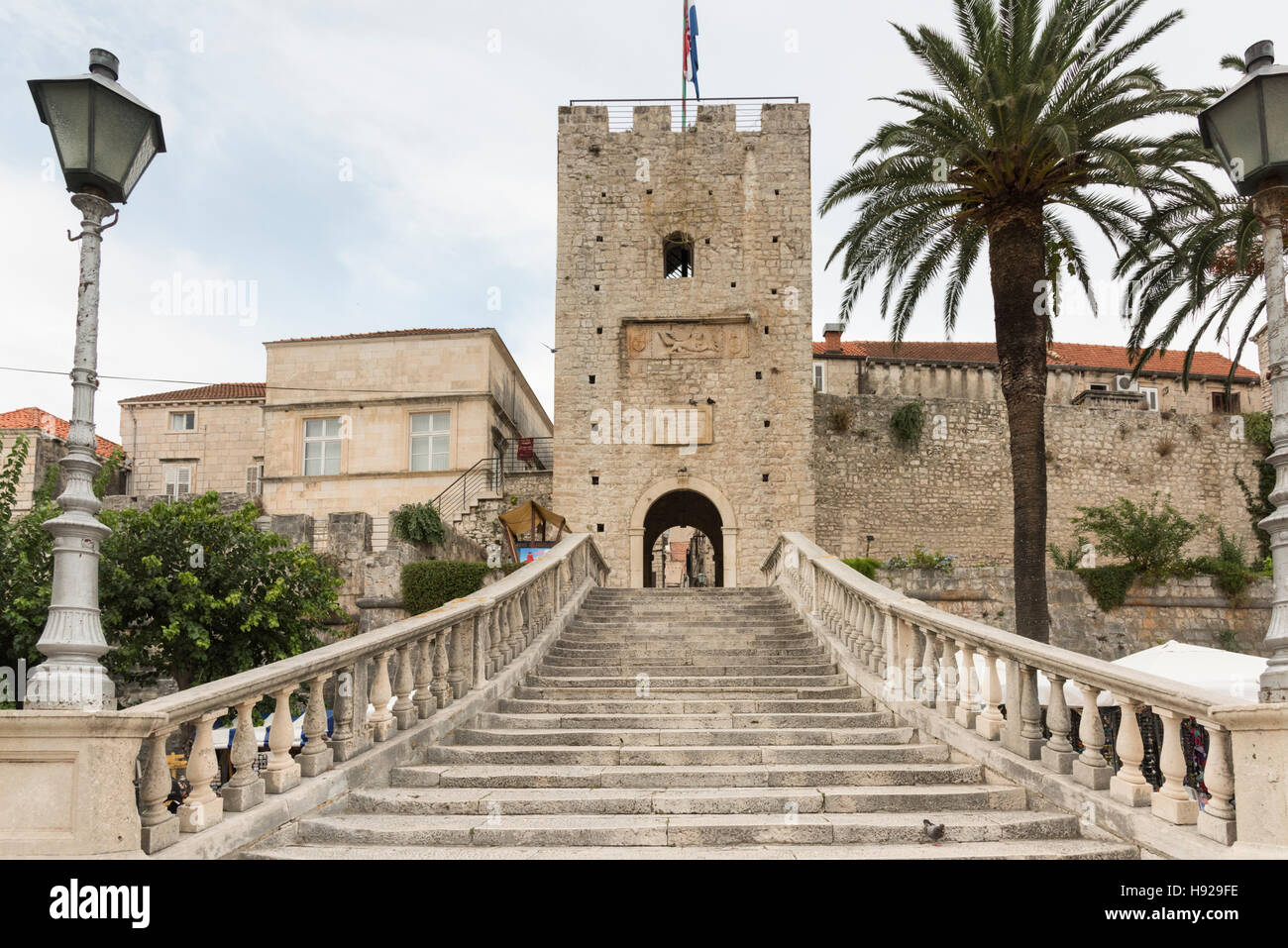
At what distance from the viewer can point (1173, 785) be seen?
16.1 feet

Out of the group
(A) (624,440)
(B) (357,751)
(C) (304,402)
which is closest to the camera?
(B) (357,751)

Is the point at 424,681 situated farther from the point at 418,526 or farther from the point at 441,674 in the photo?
the point at 418,526

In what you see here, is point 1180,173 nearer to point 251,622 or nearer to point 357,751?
point 357,751

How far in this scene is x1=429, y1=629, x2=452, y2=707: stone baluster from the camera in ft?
25.2

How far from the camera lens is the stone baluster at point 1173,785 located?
15.9 feet

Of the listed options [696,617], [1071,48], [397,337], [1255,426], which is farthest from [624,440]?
[1255,426]

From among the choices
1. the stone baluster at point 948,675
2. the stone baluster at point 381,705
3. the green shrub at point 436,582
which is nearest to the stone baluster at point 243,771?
the stone baluster at point 381,705

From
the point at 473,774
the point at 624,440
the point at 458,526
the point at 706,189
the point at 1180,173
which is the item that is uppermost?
the point at 706,189

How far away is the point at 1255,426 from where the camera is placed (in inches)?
1233

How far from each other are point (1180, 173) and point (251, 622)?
13139 mm

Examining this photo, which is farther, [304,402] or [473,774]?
[304,402]

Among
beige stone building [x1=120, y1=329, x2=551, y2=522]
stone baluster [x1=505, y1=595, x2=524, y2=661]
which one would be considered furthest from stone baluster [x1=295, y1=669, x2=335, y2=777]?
beige stone building [x1=120, y1=329, x2=551, y2=522]

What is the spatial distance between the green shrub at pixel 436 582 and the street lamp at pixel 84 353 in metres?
13.6

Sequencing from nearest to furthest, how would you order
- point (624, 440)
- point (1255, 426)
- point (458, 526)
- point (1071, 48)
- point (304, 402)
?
point (1071, 48) < point (624, 440) < point (458, 526) < point (304, 402) < point (1255, 426)
